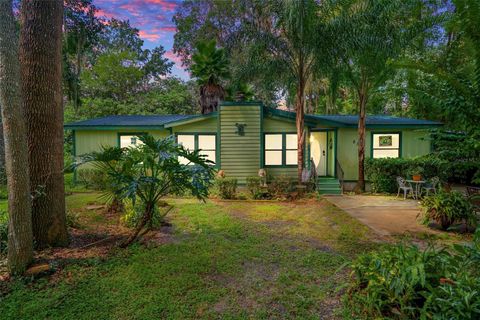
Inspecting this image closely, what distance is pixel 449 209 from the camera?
5.62 metres

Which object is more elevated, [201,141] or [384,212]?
[201,141]

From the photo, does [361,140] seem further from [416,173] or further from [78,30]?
[78,30]

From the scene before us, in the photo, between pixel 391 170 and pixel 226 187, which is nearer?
pixel 226 187

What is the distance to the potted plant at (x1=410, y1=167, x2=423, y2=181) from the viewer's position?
933cm

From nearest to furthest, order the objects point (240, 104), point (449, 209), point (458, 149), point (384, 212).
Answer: point (458, 149) < point (449, 209) < point (384, 212) < point (240, 104)

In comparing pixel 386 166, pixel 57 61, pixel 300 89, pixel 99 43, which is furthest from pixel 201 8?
pixel 57 61

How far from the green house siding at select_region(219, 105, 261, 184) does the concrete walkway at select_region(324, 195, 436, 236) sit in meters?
3.17

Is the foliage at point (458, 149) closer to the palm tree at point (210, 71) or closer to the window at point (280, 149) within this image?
the window at point (280, 149)

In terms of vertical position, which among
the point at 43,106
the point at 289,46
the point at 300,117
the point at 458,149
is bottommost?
the point at 458,149

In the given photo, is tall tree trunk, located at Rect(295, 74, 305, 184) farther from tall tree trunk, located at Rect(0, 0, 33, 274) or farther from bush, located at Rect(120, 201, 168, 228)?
tall tree trunk, located at Rect(0, 0, 33, 274)

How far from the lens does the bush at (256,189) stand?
376 inches

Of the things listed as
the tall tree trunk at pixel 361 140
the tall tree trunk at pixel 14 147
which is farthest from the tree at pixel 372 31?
the tall tree trunk at pixel 14 147

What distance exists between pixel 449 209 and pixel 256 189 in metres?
5.39

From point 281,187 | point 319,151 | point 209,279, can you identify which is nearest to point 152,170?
point 209,279
